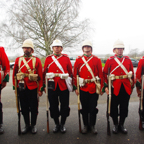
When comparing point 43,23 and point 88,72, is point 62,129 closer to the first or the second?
point 88,72

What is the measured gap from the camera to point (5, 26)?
15141 millimetres

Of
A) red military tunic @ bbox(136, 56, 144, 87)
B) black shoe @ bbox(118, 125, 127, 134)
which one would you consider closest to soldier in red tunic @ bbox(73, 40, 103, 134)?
black shoe @ bbox(118, 125, 127, 134)

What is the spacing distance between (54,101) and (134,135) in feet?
6.61

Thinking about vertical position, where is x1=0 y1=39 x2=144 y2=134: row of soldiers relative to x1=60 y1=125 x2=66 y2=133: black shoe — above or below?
above

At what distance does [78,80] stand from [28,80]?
1180 millimetres

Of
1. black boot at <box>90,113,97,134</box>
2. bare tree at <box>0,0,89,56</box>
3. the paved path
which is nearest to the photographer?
the paved path

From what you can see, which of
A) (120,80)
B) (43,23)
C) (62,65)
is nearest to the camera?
(120,80)

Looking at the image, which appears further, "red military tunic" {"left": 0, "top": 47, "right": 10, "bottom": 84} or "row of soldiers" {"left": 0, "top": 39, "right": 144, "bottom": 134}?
"red military tunic" {"left": 0, "top": 47, "right": 10, "bottom": 84}

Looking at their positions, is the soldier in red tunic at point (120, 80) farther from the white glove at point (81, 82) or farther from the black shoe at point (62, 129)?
the black shoe at point (62, 129)

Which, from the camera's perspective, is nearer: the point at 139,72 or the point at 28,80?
the point at 28,80

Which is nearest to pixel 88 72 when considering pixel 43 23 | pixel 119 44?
pixel 119 44

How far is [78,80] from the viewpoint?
10.4 ft

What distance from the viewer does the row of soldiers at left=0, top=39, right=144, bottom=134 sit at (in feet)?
10.2

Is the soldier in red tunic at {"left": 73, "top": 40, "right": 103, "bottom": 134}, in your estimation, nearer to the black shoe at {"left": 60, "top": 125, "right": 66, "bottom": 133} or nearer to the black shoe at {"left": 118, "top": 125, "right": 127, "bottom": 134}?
the black shoe at {"left": 60, "top": 125, "right": 66, "bottom": 133}
